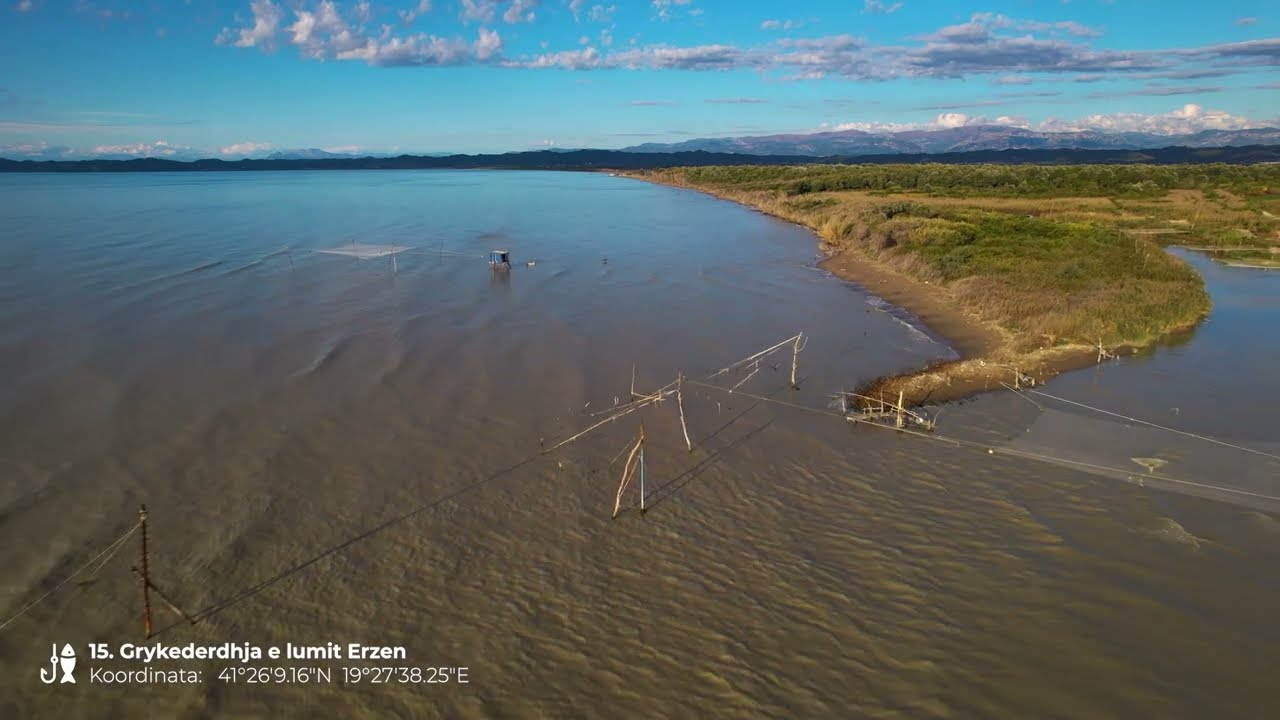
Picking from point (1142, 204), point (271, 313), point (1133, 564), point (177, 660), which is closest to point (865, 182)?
point (1142, 204)

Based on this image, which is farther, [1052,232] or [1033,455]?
[1052,232]

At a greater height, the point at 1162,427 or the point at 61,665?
the point at 1162,427

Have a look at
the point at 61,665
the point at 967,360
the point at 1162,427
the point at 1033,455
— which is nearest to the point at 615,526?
the point at 61,665

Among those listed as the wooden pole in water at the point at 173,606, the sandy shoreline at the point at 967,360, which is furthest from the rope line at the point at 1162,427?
the wooden pole in water at the point at 173,606

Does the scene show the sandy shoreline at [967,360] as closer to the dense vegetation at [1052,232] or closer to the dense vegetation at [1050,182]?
the dense vegetation at [1052,232]

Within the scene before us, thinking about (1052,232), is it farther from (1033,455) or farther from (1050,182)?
(1050,182)

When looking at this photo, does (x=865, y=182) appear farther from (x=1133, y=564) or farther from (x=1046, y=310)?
(x=1133, y=564)
